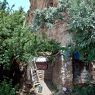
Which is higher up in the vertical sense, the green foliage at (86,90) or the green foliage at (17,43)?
the green foliage at (17,43)

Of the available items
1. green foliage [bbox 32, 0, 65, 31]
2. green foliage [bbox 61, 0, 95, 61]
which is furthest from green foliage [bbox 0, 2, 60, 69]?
green foliage [bbox 61, 0, 95, 61]

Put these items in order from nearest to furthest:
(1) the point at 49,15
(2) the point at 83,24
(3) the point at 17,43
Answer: (2) the point at 83,24
(1) the point at 49,15
(3) the point at 17,43

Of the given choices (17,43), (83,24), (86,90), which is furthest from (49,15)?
(17,43)

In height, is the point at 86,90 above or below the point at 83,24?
below

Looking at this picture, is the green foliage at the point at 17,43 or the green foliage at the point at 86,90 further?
the green foliage at the point at 17,43

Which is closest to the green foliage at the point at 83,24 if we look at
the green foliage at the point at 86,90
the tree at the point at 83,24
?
the tree at the point at 83,24

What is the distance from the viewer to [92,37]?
9633 millimetres

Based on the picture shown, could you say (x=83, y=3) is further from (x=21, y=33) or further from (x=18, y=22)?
(x=18, y=22)

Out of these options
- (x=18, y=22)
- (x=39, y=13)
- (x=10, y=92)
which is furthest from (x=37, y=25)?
(x=18, y=22)

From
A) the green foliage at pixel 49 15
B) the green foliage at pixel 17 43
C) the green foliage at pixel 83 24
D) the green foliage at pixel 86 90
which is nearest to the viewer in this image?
the green foliage at pixel 83 24

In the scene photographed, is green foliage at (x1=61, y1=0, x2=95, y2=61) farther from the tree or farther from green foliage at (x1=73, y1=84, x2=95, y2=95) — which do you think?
green foliage at (x1=73, y1=84, x2=95, y2=95)

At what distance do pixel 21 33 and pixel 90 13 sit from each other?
563cm

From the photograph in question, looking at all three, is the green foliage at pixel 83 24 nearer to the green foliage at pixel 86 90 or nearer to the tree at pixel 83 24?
the tree at pixel 83 24

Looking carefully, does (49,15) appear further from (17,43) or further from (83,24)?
(17,43)
